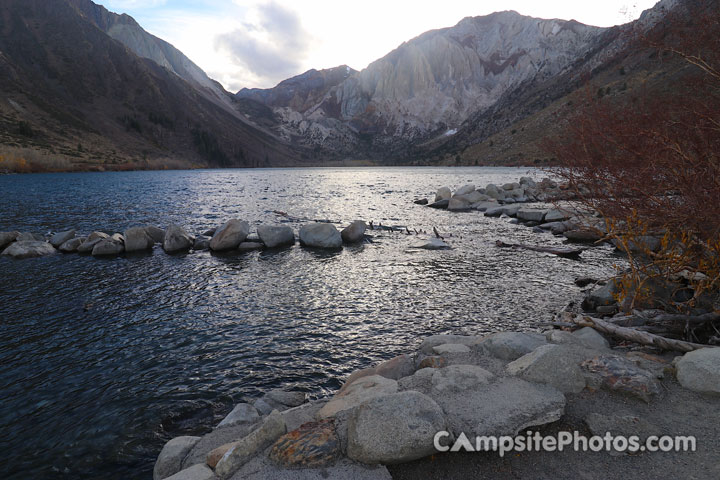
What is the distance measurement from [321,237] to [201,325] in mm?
11377

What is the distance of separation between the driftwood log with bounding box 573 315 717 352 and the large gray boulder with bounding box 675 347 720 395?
1.12m

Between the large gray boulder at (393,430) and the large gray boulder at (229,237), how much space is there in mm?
18386

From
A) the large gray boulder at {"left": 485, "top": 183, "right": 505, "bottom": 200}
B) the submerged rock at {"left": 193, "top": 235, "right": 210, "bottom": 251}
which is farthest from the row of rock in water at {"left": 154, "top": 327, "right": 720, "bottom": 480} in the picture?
the large gray boulder at {"left": 485, "top": 183, "right": 505, "bottom": 200}

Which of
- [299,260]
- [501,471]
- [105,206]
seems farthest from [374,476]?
[105,206]

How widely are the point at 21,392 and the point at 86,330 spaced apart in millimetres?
3243

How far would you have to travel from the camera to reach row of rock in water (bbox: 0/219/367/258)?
1973cm

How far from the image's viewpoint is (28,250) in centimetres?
1897

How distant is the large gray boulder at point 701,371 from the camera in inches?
201

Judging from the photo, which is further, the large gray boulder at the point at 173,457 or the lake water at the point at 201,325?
the lake water at the point at 201,325

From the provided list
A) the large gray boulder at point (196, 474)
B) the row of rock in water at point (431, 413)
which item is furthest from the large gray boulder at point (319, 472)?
the large gray boulder at point (196, 474)

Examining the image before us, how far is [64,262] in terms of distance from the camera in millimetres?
18047

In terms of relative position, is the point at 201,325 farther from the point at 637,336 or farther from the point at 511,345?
the point at 637,336

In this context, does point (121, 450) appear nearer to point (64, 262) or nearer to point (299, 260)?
point (299, 260)

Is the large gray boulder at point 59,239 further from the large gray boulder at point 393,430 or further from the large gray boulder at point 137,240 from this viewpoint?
the large gray boulder at point 393,430
